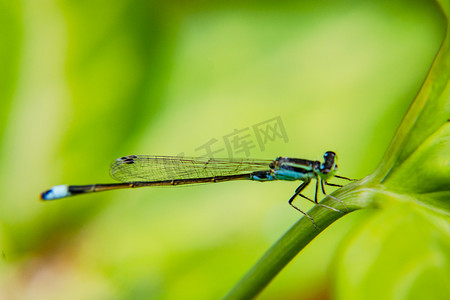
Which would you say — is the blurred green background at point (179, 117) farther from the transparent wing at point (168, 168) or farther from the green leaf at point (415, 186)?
the green leaf at point (415, 186)

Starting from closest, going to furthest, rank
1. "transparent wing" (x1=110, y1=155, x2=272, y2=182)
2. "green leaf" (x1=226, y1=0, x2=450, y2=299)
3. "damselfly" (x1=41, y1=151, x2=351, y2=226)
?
"green leaf" (x1=226, y1=0, x2=450, y2=299), "damselfly" (x1=41, y1=151, x2=351, y2=226), "transparent wing" (x1=110, y1=155, x2=272, y2=182)

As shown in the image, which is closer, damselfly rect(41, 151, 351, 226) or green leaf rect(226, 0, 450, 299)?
green leaf rect(226, 0, 450, 299)

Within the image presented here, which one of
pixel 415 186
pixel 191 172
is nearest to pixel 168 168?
pixel 191 172

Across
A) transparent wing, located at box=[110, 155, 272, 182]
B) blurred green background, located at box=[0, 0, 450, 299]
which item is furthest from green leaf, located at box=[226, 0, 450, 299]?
transparent wing, located at box=[110, 155, 272, 182]

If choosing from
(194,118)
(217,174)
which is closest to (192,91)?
(194,118)

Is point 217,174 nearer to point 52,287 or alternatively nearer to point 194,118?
point 194,118

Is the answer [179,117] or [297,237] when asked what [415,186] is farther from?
[179,117]

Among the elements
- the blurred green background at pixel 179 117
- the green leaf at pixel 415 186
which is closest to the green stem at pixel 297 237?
the green leaf at pixel 415 186

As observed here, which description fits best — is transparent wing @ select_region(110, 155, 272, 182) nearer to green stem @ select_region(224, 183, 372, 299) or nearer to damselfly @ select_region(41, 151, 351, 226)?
damselfly @ select_region(41, 151, 351, 226)
